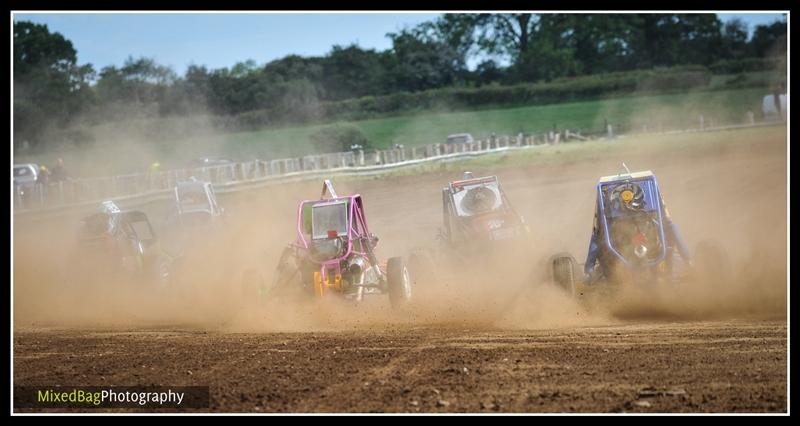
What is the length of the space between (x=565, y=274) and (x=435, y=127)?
46.1 meters

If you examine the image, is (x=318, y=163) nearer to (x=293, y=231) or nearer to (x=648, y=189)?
(x=293, y=231)

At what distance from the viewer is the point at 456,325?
12578 millimetres

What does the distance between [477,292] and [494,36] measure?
→ 59.2 meters

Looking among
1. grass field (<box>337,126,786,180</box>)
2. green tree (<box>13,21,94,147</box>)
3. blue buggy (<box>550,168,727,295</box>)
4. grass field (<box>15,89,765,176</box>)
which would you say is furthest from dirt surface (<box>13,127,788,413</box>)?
grass field (<box>15,89,765,176</box>)

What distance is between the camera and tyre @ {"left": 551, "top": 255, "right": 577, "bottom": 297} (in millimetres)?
→ 13266

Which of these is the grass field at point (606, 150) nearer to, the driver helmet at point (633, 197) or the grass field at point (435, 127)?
the grass field at point (435, 127)

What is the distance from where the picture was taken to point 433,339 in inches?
433

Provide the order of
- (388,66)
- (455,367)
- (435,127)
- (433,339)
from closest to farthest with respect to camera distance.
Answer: (455,367) → (433,339) → (435,127) → (388,66)

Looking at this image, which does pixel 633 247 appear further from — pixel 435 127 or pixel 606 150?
pixel 435 127

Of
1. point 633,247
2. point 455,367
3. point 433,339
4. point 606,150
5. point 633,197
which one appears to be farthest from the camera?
point 606,150

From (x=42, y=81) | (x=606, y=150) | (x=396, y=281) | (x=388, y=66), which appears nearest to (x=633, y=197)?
(x=396, y=281)

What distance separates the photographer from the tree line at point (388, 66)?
139 ft

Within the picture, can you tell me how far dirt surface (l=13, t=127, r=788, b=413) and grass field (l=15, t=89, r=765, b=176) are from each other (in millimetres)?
20452

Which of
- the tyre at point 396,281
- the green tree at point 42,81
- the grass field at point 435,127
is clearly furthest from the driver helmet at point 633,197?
the green tree at point 42,81
